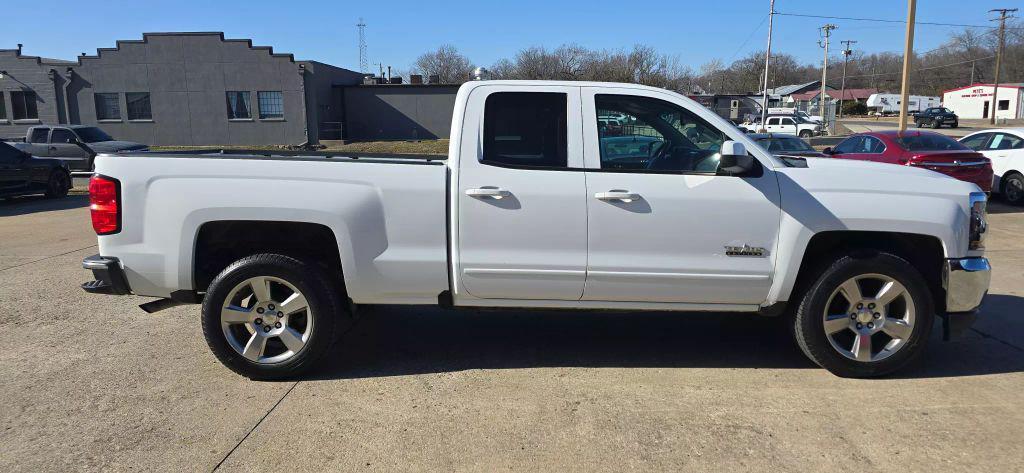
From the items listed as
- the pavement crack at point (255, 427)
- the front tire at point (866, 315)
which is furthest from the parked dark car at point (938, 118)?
the pavement crack at point (255, 427)

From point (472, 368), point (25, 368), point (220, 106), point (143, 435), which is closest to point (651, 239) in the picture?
point (472, 368)

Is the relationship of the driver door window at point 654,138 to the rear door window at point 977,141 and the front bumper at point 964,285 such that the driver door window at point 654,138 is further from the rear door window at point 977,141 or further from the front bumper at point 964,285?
the rear door window at point 977,141

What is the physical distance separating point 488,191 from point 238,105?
35549 mm

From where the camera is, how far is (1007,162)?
1345 cm

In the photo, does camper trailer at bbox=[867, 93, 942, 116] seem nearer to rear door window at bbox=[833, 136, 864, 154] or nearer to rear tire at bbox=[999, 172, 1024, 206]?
rear tire at bbox=[999, 172, 1024, 206]

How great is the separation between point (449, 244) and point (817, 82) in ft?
392

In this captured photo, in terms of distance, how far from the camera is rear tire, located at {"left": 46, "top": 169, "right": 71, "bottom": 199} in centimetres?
1529

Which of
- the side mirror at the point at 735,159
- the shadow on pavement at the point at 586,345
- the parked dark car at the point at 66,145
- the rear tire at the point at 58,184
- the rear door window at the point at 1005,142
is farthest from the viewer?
the parked dark car at the point at 66,145

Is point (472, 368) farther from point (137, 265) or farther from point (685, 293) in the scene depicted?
point (137, 265)

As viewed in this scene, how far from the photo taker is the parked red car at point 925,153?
38.7 feet

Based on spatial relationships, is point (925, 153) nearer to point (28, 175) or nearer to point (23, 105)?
point (28, 175)

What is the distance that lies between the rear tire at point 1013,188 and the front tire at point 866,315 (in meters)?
11.4

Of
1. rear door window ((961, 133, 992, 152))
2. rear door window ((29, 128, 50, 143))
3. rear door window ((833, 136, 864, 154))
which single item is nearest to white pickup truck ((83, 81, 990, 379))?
rear door window ((833, 136, 864, 154))

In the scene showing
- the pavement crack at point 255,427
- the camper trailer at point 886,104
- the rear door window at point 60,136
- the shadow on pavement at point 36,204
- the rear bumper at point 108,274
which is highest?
the camper trailer at point 886,104
